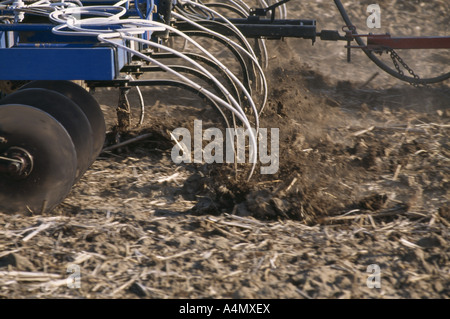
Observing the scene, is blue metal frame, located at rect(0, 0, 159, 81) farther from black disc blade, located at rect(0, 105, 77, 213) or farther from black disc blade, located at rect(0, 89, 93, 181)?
black disc blade, located at rect(0, 105, 77, 213)

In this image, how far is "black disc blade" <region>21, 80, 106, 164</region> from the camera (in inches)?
191

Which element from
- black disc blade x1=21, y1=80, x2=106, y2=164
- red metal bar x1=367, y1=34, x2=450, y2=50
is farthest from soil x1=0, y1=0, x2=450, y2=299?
red metal bar x1=367, y1=34, x2=450, y2=50

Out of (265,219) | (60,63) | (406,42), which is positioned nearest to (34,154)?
(60,63)

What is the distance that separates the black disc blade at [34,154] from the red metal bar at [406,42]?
172 inches

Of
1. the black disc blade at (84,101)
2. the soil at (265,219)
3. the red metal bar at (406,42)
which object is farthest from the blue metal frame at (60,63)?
the red metal bar at (406,42)

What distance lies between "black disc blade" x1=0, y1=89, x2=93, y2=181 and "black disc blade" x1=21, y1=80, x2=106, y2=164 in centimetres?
26

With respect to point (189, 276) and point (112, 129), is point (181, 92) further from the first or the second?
point (189, 276)

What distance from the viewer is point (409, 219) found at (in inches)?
169

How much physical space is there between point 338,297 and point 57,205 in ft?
6.98

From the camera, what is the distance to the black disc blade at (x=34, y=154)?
4188 millimetres

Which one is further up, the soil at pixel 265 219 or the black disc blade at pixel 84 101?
the black disc blade at pixel 84 101

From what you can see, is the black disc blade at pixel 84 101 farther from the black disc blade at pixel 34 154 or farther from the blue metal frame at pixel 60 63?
the black disc blade at pixel 34 154

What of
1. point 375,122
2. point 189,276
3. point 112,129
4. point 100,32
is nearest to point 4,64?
point 100,32

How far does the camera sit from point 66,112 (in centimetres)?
452
